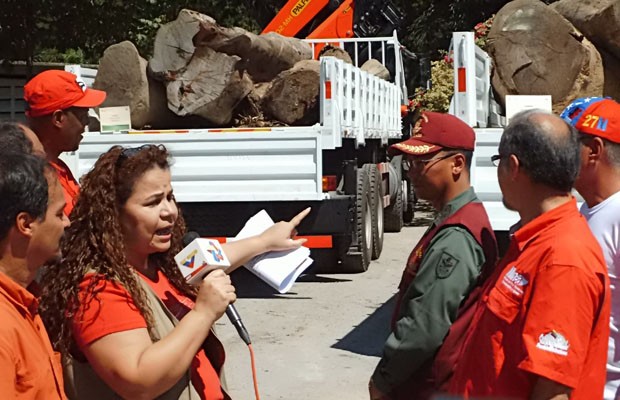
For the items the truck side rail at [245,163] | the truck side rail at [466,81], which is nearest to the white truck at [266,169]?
the truck side rail at [245,163]

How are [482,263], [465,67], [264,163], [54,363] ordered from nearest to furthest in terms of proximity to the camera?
1. [54,363]
2. [482,263]
3. [465,67]
4. [264,163]

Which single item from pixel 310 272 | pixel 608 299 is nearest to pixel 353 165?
pixel 310 272

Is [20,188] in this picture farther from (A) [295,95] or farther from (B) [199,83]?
(A) [295,95]

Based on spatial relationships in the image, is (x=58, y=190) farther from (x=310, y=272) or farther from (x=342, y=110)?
(x=310, y=272)

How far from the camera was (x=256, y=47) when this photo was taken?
410 inches

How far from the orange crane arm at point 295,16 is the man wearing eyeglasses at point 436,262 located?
1251cm

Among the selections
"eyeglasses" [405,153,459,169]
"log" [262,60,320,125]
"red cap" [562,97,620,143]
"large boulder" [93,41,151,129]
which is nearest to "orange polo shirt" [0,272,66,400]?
"eyeglasses" [405,153,459,169]

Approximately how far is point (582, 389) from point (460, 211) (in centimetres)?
85

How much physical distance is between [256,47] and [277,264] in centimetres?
713

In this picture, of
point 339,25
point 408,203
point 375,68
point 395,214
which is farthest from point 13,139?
point 408,203

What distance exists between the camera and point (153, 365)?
2.60 metres

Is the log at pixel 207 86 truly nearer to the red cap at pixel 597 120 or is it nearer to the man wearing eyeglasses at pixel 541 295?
the red cap at pixel 597 120

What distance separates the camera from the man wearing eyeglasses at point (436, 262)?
10.2 feet

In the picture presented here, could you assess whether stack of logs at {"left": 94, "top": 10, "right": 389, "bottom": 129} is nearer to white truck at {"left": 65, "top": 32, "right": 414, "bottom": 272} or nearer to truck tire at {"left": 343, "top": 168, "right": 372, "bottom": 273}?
white truck at {"left": 65, "top": 32, "right": 414, "bottom": 272}
